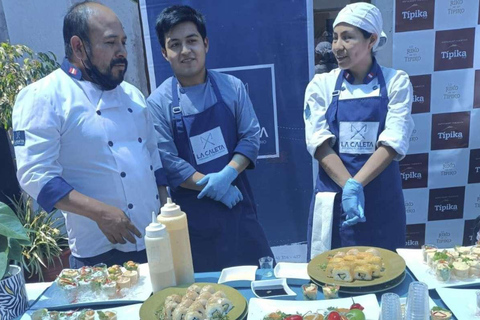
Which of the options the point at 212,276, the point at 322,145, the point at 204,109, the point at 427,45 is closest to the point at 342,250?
the point at 212,276

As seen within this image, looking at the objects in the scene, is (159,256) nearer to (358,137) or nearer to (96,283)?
(96,283)

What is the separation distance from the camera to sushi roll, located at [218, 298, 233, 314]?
1.21 metres

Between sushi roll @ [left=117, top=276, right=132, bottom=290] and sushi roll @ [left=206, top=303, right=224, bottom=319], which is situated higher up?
sushi roll @ [left=206, top=303, right=224, bottom=319]

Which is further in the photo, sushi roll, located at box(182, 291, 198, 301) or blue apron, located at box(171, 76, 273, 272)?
blue apron, located at box(171, 76, 273, 272)

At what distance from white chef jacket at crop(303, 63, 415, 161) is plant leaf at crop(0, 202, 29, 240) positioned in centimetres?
142

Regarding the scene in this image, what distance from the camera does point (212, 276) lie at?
155cm

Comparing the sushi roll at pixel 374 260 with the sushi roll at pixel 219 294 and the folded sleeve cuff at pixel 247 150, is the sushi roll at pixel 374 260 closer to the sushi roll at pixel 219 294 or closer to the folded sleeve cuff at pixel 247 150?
the sushi roll at pixel 219 294

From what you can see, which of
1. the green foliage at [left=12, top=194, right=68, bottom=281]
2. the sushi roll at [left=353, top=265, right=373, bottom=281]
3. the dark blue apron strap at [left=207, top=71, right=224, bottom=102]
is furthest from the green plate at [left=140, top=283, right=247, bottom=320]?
the green foliage at [left=12, top=194, right=68, bottom=281]

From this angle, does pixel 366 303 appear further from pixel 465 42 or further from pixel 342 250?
pixel 465 42

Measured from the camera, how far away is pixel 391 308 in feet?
3.60

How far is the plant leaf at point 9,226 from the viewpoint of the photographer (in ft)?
4.20

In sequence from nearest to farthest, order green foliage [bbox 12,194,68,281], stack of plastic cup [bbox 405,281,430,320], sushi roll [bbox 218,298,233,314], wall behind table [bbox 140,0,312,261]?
1. stack of plastic cup [bbox 405,281,430,320]
2. sushi roll [bbox 218,298,233,314]
3. wall behind table [bbox 140,0,312,261]
4. green foliage [bbox 12,194,68,281]

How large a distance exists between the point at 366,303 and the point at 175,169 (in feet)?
3.88

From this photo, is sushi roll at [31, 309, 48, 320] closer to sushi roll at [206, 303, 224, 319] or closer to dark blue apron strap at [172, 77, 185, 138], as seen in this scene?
sushi roll at [206, 303, 224, 319]
